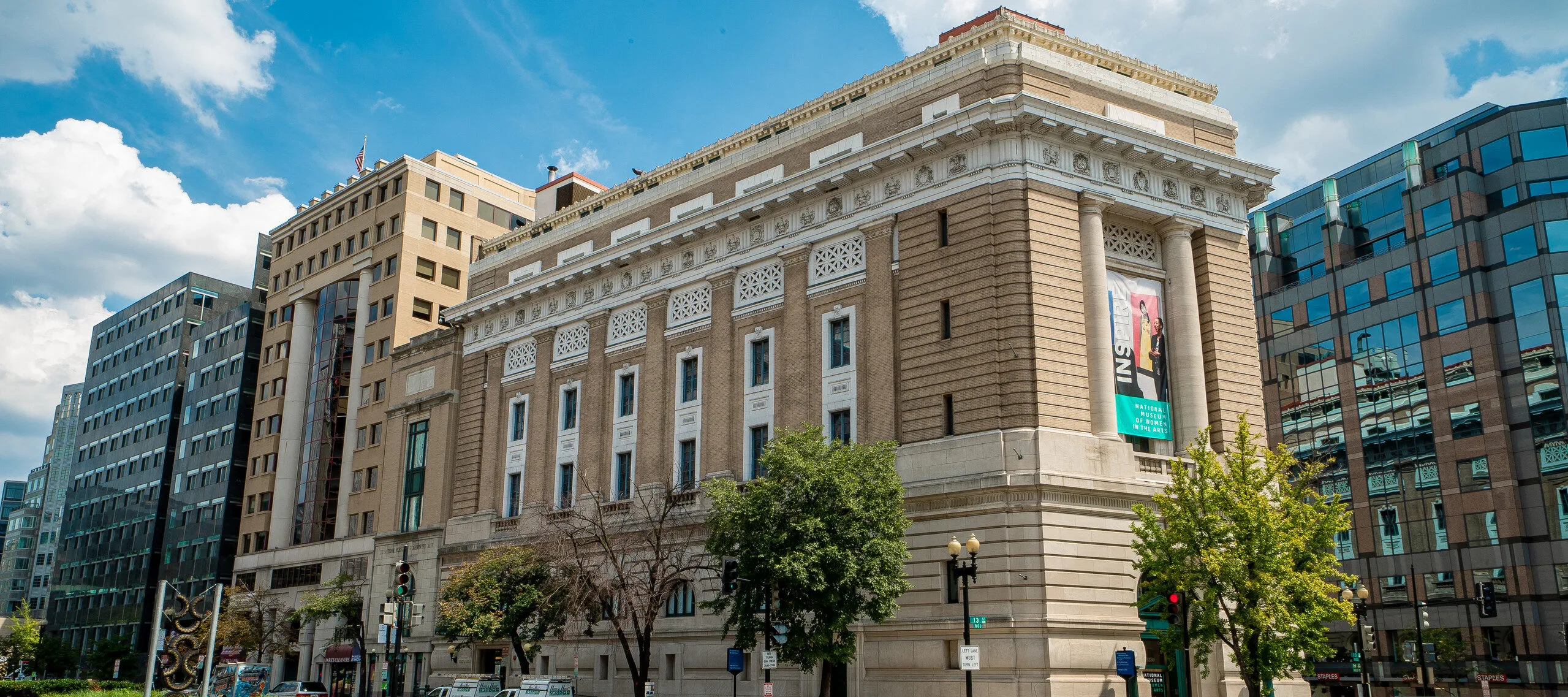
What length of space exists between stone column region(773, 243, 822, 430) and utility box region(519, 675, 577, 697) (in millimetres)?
11828

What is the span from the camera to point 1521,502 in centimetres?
6103

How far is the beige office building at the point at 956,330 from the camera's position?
37.4 m

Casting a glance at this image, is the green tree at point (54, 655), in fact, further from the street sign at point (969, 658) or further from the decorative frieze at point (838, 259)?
the street sign at point (969, 658)

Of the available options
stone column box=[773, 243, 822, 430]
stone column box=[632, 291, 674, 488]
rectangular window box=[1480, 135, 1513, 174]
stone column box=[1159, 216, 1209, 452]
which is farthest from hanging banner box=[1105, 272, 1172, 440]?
rectangular window box=[1480, 135, 1513, 174]

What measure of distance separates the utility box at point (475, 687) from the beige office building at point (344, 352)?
21.6 metres

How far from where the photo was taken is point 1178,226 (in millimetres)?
43062

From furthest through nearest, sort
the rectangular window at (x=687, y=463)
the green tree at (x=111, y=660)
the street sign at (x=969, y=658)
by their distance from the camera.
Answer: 1. the green tree at (x=111, y=660)
2. the rectangular window at (x=687, y=463)
3. the street sign at (x=969, y=658)

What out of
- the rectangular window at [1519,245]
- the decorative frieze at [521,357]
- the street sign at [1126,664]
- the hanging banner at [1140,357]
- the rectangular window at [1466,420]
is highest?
the rectangular window at [1519,245]

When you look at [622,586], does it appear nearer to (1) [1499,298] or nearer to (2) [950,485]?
(2) [950,485]

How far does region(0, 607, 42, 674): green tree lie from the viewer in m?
94.0

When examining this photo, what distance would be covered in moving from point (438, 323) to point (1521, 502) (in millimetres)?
62863

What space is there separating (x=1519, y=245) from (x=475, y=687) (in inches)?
2202

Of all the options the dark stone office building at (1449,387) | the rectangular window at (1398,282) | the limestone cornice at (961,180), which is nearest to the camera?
the limestone cornice at (961,180)

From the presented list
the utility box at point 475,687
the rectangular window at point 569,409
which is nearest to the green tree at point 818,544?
the utility box at point 475,687
